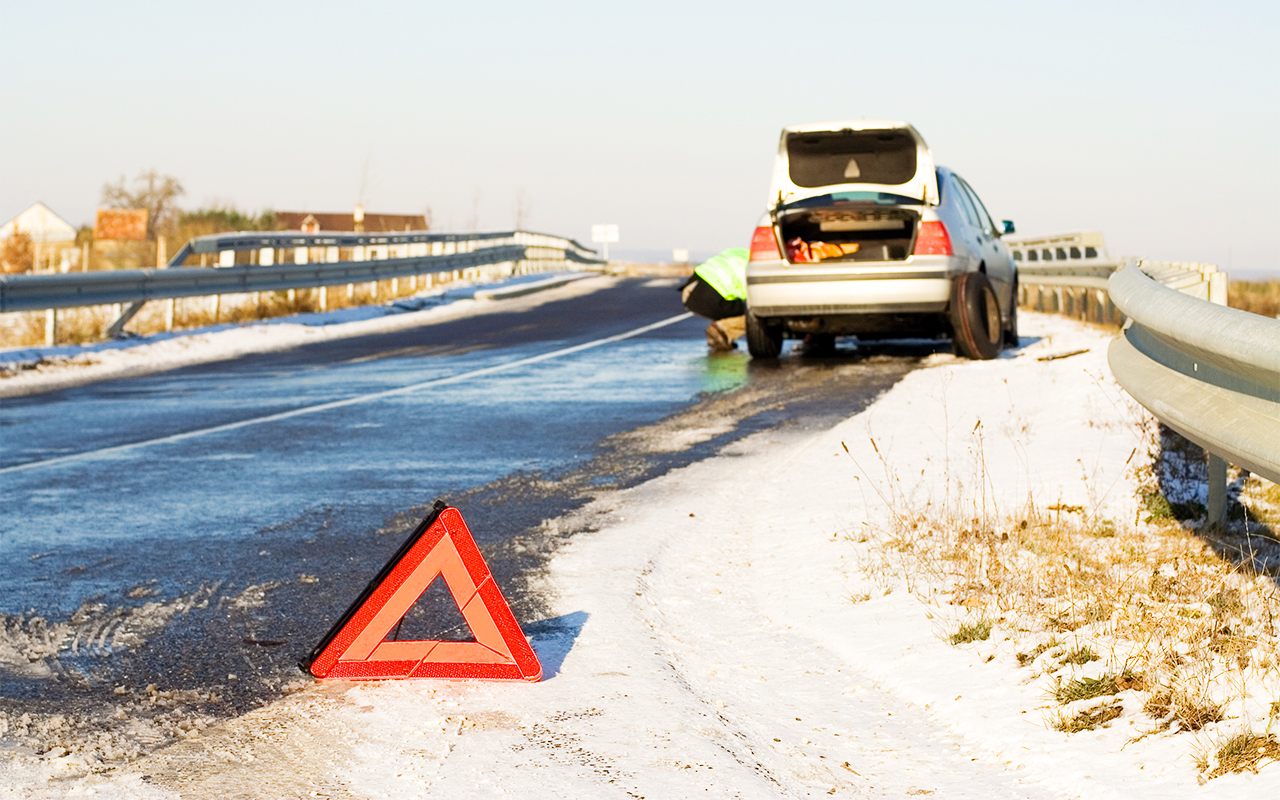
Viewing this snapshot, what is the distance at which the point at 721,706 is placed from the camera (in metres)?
4.39

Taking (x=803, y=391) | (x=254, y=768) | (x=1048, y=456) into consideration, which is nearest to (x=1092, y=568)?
(x=1048, y=456)

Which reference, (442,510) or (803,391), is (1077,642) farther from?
(803,391)

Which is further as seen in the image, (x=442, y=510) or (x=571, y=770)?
(x=442, y=510)

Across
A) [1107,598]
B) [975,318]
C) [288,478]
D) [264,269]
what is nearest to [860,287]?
[975,318]

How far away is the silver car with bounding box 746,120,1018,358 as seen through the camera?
12.8 m

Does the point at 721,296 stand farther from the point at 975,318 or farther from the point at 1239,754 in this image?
the point at 1239,754

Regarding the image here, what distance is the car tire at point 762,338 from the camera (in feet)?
45.4

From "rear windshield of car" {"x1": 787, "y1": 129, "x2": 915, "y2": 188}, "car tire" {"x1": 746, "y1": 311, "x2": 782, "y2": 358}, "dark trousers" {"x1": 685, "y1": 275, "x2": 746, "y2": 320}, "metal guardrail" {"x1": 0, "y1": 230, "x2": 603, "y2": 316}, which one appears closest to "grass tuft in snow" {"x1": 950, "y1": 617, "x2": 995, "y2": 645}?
"rear windshield of car" {"x1": 787, "y1": 129, "x2": 915, "y2": 188}

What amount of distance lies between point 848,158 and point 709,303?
3850 mm

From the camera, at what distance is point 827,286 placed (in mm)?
12906

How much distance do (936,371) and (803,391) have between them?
4.41ft

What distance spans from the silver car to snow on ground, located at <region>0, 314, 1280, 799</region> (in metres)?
5.62

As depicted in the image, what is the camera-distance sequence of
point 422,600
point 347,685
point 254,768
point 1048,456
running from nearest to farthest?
point 254,768
point 347,685
point 422,600
point 1048,456

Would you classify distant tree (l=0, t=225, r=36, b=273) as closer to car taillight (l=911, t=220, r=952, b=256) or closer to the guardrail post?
car taillight (l=911, t=220, r=952, b=256)
